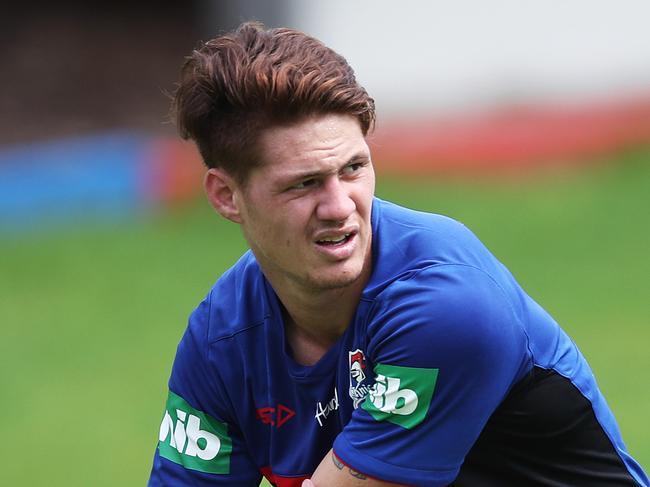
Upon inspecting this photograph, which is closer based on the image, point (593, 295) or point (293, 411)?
point (293, 411)

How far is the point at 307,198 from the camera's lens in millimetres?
3990

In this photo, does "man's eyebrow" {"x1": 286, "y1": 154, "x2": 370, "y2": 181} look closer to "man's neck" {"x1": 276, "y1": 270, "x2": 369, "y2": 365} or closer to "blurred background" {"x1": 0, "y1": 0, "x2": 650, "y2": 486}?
"man's neck" {"x1": 276, "y1": 270, "x2": 369, "y2": 365}

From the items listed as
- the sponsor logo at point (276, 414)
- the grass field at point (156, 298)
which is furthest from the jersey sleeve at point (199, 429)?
the grass field at point (156, 298)

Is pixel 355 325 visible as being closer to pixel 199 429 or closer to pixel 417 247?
pixel 417 247

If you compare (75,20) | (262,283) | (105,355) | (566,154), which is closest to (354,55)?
(566,154)

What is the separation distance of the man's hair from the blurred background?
5404 mm

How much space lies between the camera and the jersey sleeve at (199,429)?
4.46 meters

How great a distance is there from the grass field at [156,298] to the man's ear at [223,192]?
460 cm

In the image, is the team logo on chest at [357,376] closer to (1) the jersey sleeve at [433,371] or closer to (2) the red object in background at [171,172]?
(1) the jersey sleeve at [433,371]

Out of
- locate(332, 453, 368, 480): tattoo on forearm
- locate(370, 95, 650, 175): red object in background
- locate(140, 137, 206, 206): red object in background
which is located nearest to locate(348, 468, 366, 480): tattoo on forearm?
locate(332, 453, 368, 480): tattoo on forearm

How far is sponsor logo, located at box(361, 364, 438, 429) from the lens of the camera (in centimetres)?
387

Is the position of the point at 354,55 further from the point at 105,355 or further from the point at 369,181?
the point at 369,181

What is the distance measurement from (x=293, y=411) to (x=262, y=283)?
0.43m

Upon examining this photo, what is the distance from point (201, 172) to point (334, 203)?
30.0 ft
